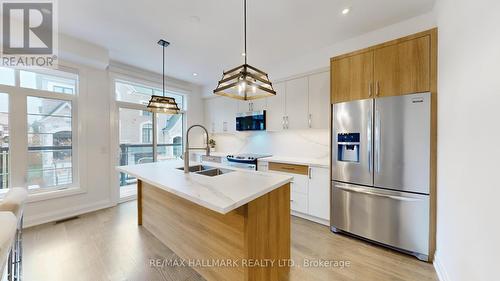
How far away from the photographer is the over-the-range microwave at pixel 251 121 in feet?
12.8

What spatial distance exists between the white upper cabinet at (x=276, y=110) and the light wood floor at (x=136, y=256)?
6.13ft

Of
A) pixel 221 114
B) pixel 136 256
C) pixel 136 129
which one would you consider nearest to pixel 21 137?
pixel 136 129

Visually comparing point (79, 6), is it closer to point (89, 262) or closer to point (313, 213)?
point (89, 262)

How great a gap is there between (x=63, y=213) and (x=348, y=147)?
453cm

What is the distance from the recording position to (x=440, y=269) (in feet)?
5.79

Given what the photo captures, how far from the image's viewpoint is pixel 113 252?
2.15 metres

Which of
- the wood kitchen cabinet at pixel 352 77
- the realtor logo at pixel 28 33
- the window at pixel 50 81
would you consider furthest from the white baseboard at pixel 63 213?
the wood kitchen cabinet at pixel 352 77

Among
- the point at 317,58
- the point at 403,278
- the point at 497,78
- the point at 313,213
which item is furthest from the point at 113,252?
the point at 317,58

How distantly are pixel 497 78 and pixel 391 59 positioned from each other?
1328 mm

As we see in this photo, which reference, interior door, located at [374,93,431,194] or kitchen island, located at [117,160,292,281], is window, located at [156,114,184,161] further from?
interior door, located at [374,93,431,194]

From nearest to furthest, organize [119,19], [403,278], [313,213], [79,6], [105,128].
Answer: [403,278] → [79,6] → [119,19] → [313,213] → [105,128]

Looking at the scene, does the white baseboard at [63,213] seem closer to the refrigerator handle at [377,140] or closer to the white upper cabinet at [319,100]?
the white upper cabinet at [319,100]

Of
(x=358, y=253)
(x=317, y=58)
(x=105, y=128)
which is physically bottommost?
(x=358, y=253)

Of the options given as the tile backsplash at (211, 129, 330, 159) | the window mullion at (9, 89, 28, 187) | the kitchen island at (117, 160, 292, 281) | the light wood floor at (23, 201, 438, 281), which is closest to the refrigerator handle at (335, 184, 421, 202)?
the light wood floor at (23, 201, 438, 281)
